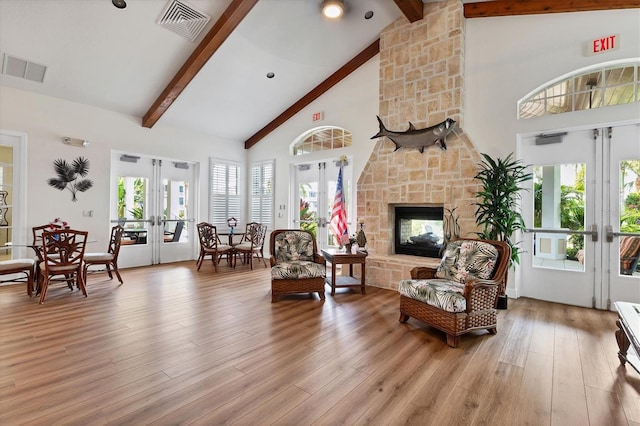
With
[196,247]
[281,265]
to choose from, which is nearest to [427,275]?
[281,265]

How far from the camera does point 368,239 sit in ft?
A: 17.8

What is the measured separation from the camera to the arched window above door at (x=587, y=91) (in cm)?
362

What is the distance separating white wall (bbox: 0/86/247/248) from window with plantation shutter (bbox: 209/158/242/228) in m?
1.00

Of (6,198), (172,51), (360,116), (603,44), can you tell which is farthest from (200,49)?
(603,44)

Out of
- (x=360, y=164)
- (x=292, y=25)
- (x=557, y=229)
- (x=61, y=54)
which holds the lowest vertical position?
(x=557, y=229)

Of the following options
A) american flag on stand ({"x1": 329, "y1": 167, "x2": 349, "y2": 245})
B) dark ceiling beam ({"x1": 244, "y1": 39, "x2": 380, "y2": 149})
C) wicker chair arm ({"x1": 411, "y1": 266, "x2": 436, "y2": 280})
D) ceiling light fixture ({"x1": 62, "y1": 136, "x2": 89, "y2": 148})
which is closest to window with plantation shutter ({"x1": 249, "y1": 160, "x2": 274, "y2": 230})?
dark ceiling beam ({"x1": 244, "y1": 39, "x2": 380, "y2": 149})

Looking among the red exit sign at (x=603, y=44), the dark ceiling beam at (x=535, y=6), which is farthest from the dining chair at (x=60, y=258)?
the red exit sign at (x=603, y=44)

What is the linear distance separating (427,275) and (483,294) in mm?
699

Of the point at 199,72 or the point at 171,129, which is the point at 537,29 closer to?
the point at 199,72

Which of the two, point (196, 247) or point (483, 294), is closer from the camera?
point (483, 294)

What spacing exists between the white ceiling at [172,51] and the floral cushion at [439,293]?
4167 millimetres

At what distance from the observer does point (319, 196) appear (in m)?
6.77

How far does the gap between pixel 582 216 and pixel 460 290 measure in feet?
7.73

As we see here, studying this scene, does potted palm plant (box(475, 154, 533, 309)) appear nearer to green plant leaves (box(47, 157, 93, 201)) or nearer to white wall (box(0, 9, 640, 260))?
white wall (box(0, 9, 640, 260))
